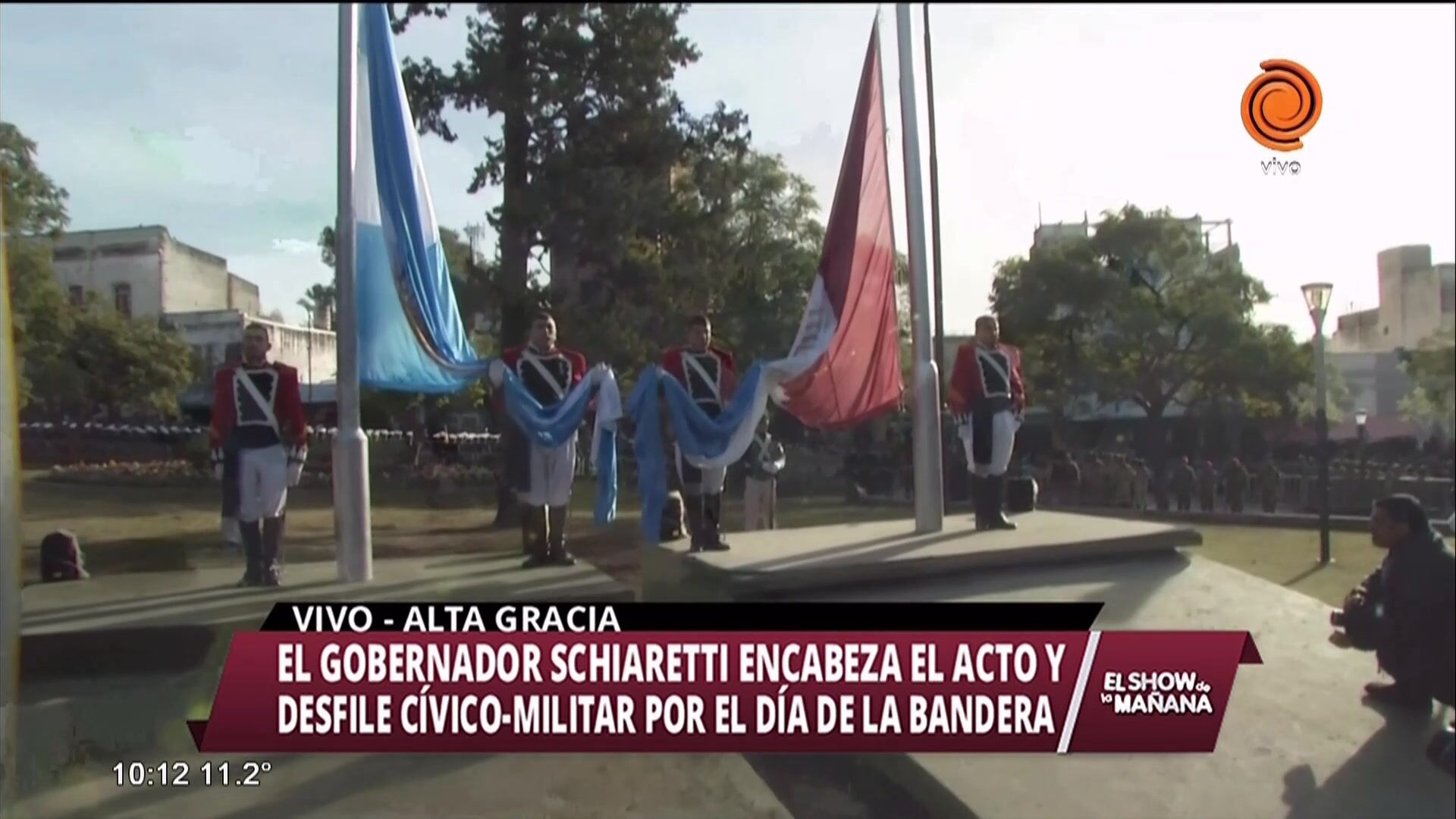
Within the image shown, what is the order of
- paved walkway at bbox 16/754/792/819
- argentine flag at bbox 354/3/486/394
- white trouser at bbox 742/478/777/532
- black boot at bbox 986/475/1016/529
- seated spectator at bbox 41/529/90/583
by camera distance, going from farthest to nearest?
black boot at bbox 986/475/1016/529, white trouser at bbox 742/478/777/532, argentine flag at bbox 354/3/486/394, seated spectator at bbox 41/529/90/583, paved walkway at bbox 16/754/792/819

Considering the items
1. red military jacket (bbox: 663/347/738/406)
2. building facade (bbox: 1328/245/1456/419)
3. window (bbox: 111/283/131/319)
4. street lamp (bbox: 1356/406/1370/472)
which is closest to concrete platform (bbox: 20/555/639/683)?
red military jacket (bbox: 663/347/738/406)

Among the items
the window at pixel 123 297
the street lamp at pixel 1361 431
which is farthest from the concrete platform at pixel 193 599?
the street lamp at pixel 1361 431

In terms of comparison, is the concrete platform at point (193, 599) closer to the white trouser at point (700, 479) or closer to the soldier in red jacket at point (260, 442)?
the soldier in red jacket at point (260, 442)

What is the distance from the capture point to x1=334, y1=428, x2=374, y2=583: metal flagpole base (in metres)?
3.29

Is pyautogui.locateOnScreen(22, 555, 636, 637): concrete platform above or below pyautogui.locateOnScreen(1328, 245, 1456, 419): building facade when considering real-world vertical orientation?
below

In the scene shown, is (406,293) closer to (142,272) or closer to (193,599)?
(142,272)

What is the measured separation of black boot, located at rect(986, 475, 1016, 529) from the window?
2.82 metres

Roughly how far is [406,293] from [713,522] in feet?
4.29

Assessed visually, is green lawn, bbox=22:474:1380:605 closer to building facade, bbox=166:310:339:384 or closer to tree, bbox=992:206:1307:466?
building facade, bbox=166:310:339:384

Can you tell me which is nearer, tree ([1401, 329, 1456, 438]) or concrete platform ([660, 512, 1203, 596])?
tree ([1401, 329, 1456, 438])

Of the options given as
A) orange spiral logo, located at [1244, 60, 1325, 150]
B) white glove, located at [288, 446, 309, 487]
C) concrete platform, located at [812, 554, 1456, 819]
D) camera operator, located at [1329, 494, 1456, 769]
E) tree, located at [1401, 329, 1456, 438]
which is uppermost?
orange spiral logo, located at [1244, 60, 1325, 150]

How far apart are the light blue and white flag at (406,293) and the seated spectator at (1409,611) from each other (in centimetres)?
224

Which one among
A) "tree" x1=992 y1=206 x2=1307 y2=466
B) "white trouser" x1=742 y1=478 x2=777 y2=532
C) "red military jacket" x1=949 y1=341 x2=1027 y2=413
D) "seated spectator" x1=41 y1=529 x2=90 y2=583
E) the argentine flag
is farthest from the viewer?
"white trouser" x1=742 y1=478 x2=777 y2=532

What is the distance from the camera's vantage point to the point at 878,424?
4.07 metres
